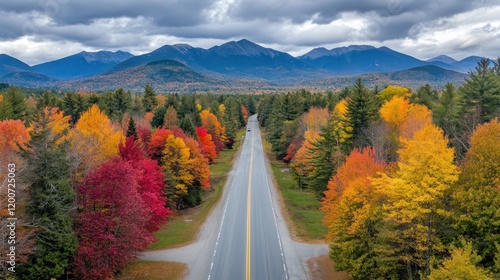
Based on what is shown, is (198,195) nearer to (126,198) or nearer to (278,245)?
(278,245)

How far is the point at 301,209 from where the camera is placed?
5134cm

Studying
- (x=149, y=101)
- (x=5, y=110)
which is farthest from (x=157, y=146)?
(x=149, y=101)

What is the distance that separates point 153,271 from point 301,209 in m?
24.1

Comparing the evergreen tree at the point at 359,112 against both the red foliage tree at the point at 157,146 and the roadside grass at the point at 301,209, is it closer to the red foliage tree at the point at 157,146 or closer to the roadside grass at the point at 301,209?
the roadside grass at the point at 301,209

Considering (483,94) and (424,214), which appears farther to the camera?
(483,94)

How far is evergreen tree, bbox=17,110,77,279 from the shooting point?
2484 centimetres

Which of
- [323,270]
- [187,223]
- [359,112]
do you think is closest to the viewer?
[323,270]

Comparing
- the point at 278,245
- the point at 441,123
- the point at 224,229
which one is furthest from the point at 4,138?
the point at 441,123

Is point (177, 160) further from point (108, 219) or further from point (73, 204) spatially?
point (73, 204)

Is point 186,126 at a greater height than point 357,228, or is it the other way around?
point 186,126

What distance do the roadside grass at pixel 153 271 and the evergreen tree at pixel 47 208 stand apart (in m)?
5.82

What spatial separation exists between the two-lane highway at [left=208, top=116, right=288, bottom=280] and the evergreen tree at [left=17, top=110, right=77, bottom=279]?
1114 cm

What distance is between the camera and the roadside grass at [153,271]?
31000 millimetres

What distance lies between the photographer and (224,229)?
139 feet
